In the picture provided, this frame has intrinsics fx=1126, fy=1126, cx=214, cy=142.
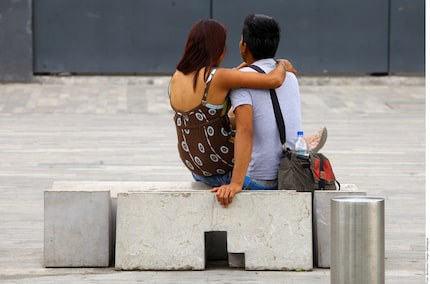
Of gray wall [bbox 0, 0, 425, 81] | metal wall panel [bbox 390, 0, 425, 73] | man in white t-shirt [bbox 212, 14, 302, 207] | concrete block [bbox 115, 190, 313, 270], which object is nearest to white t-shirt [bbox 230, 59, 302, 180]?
man in white t-shirt [bbox 212, 14, 302, 207]

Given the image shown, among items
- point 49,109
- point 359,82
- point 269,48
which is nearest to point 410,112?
point 359,82

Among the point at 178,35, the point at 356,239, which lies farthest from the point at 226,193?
the point at 178,35

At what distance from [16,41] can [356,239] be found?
15053 mm

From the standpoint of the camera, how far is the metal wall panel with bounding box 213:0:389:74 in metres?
20.1

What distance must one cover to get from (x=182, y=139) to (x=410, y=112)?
419 inches

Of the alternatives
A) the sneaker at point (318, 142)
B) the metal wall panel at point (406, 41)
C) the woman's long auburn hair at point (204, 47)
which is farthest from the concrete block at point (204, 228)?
the metal wall panel at point (406, 41)

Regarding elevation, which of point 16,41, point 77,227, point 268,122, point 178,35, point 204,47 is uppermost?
point 178,35

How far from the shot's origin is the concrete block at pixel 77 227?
6.96 metres

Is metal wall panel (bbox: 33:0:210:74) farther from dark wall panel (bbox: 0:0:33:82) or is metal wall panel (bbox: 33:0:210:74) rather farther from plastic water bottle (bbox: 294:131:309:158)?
plastic water bottle (bbox: 294:131:309:158)

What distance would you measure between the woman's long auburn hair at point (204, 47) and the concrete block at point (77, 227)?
96 cm

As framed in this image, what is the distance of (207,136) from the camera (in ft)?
22.9

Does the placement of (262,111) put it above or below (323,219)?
above

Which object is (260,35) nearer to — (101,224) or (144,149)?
(101,224)

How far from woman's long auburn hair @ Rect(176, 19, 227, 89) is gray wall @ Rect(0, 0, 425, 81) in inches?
518
